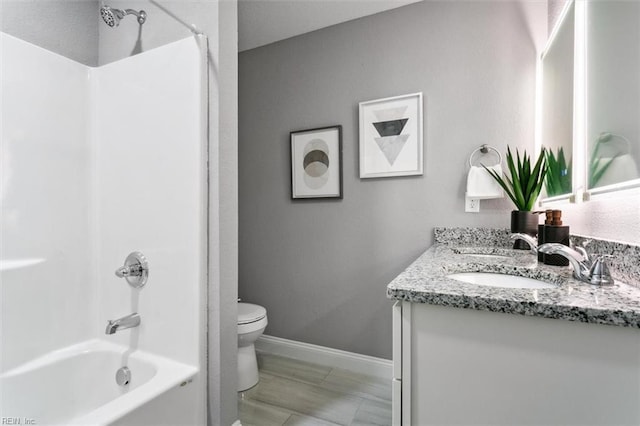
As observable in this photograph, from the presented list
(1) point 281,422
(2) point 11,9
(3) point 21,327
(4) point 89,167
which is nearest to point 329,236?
(1) point 281,422

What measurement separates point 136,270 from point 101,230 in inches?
14.7

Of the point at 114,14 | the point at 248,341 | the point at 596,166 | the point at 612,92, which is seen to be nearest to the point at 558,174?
the point at 596,166

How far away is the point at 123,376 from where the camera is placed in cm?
133

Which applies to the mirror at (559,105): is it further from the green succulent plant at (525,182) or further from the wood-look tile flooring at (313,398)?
the wood-look tile flooring at (313,398)

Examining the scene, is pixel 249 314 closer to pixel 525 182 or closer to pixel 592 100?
pixel 525 182

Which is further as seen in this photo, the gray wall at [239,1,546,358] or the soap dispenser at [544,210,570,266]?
the gray wall at [239,1,546,358]

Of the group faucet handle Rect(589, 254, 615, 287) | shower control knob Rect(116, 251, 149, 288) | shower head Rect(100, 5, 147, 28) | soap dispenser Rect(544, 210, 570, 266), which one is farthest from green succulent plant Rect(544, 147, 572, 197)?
shower head Rect(100, 5, 147, 28)

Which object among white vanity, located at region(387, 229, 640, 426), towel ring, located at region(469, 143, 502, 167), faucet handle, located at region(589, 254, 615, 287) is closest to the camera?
white vanity, located at region(387, 229, 640, 426)

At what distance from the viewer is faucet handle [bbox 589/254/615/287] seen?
0.81 metres

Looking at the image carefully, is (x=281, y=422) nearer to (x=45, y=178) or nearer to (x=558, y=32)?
(x=45, y=178)

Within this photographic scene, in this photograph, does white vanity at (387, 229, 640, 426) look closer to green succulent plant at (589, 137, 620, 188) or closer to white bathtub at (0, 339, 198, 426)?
green succulent plant at (589, 137, 620, 188)

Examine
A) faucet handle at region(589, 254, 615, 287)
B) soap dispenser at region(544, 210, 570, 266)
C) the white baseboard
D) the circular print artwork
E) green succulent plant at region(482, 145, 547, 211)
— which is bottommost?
the white baseboard

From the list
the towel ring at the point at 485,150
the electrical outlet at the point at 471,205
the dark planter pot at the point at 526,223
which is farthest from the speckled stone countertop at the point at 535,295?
the towel ring at the point at 485,150

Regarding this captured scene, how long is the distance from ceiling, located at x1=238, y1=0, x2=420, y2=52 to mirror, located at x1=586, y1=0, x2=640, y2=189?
3.99 feet
